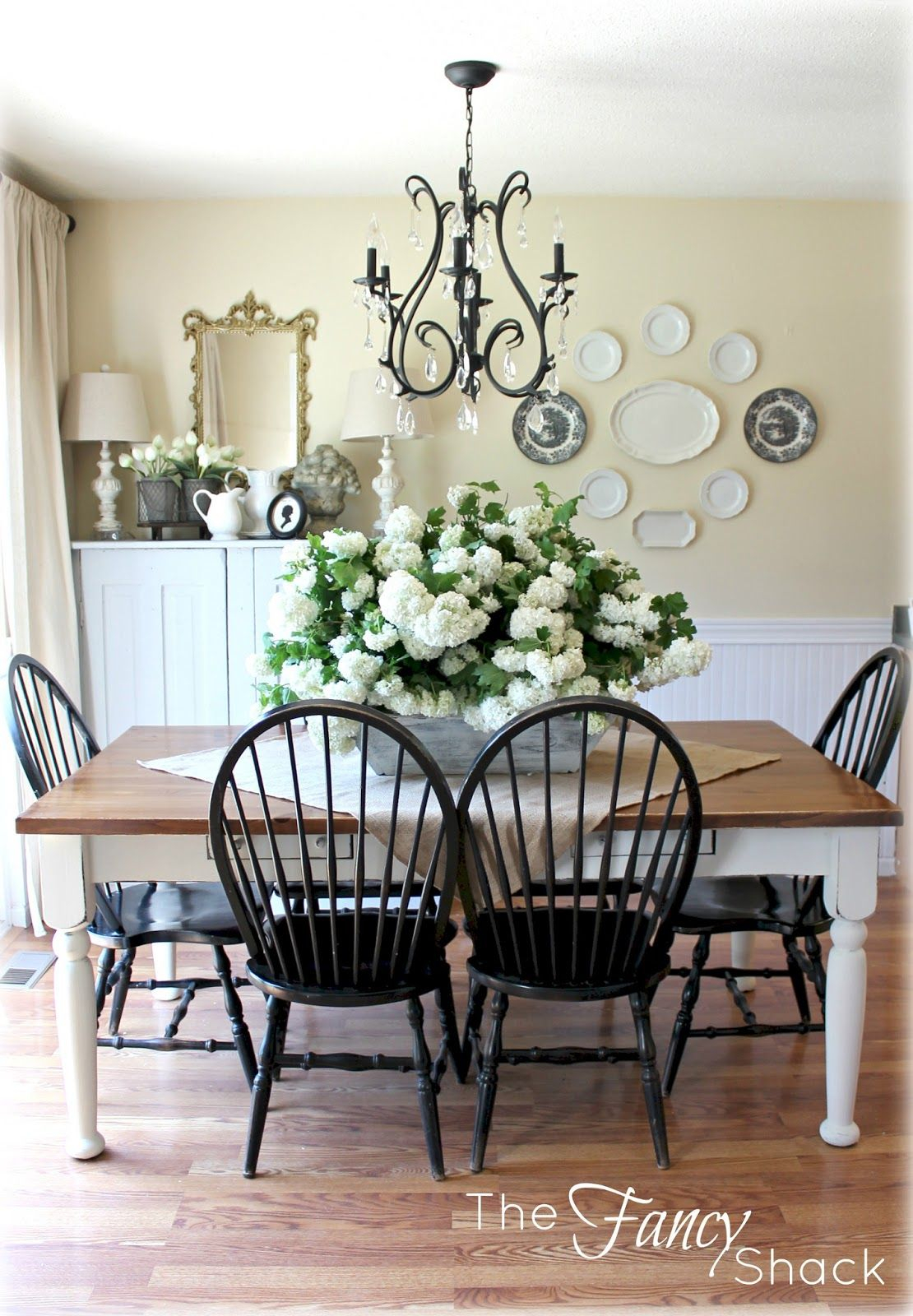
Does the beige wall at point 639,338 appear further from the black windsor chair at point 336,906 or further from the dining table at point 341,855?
the black windsor chair at point 336,906

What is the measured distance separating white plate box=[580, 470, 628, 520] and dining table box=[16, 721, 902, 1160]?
199cm

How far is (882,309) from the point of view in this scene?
4.20 m

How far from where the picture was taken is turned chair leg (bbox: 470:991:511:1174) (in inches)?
89.4

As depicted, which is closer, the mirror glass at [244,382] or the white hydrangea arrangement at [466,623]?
the white hydrangea arrangement at [466,623]

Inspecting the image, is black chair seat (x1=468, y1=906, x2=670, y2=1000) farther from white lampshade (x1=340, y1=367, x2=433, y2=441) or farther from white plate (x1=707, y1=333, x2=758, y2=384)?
white plate (x1=707, y1=333, x2=758, y2=384)

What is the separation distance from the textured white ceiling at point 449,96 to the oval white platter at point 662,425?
0.72m

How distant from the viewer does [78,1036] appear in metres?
2.31

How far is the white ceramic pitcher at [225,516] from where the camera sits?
3.92 m

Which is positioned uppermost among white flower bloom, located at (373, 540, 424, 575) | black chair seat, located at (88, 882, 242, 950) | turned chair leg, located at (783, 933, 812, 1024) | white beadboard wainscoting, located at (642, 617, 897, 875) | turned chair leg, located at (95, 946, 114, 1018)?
white flower bloom, located at (373, 540, 424, 575)

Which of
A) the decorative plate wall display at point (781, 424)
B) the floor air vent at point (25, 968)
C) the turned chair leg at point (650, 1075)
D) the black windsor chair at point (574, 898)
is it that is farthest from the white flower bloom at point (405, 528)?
the decorative plate wall display at point (781, 424)

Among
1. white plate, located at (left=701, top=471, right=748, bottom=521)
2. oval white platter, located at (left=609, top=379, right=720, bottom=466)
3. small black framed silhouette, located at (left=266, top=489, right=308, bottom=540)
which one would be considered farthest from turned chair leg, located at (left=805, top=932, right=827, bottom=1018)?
small black framed silhouette, located at (left=266, top=489, right=308, bottom=540)

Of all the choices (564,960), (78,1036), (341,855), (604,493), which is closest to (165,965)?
(78,1036)

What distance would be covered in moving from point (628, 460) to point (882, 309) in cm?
108

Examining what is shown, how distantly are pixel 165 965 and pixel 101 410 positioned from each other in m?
1.92
